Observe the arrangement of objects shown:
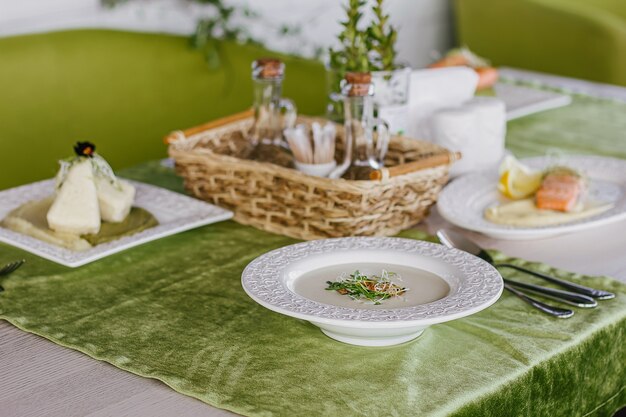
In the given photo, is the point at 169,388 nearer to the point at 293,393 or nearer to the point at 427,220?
the point at 293,393

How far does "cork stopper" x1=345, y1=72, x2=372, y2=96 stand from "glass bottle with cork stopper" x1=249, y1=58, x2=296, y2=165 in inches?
7.4

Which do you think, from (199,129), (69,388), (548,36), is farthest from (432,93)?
(548,36)

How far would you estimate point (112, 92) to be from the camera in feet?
8.29

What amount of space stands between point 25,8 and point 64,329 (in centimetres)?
167

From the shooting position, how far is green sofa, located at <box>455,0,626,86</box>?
9.89 feet

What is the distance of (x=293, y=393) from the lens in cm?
93

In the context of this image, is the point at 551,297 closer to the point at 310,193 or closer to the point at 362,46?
the point at 310,193

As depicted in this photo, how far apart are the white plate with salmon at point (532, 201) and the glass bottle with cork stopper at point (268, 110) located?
0.94ft

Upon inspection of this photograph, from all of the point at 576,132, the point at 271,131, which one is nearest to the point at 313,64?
the point at 576,132

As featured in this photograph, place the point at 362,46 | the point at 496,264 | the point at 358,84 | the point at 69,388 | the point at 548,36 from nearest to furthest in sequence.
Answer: the point at 69,388
the point at 496,264
the point at 358,84
the point at 362,46
the point at 548,36

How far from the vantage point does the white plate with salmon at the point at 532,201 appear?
134 centimetres

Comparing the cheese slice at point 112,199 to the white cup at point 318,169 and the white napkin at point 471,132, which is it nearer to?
the white cup at point 318,169

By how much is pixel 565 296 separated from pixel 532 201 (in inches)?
11.9

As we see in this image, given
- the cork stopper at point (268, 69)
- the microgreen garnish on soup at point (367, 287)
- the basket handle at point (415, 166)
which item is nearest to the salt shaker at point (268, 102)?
the cork stopper at point (268, 69)
